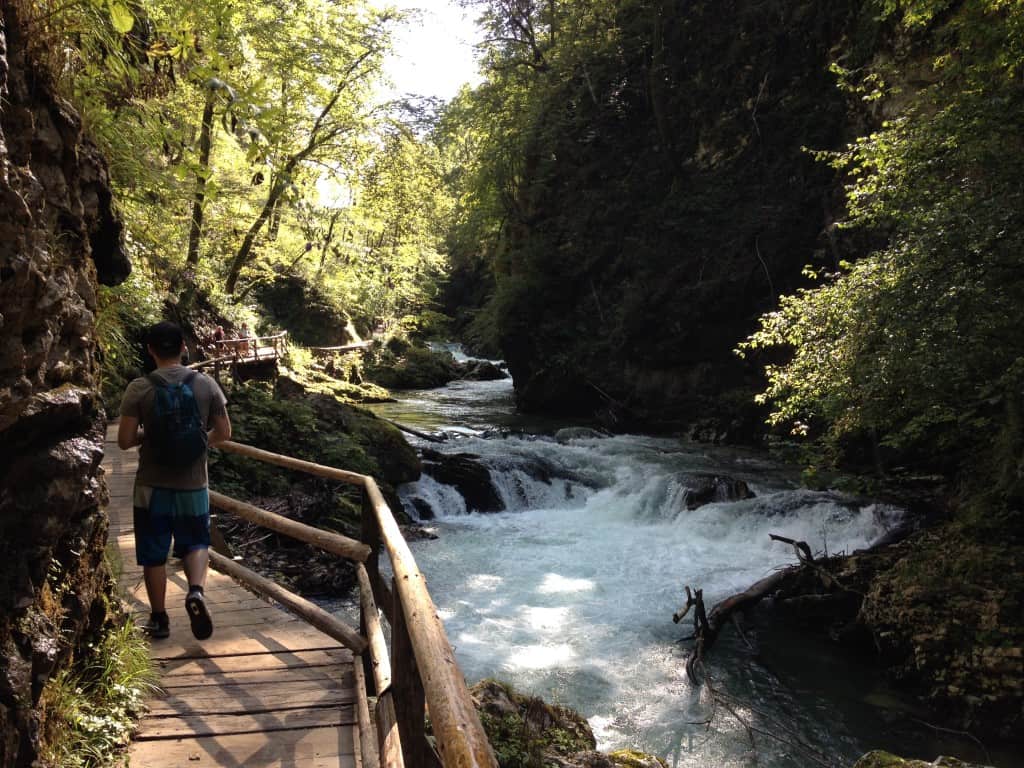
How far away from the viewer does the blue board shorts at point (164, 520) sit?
12.7 feet

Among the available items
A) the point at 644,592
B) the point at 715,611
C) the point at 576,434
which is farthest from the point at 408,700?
the point at 576,434

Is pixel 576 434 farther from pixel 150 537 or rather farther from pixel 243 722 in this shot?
pixel 243 722

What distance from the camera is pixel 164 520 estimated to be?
3910 mm

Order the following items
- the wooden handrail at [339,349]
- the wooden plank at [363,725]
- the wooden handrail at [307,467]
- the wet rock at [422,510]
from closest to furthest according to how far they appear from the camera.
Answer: the wooden plank at [363,725] → the wooden handrail at [307,467] → the wet rock at [422,510] → the wooden handrail at [339,349]

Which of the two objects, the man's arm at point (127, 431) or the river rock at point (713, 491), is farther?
the river rock at point (713, 491)

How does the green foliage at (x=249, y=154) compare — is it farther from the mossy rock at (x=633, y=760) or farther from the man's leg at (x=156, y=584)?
the mossy rock at (x=633, y=760)

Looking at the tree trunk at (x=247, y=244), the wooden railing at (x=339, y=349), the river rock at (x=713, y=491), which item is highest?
the tree trunk at (x=247, y=244)

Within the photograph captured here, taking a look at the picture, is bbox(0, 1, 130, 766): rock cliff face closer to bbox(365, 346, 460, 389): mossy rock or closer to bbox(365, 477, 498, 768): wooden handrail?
bbox(365, 477, 498, 768): wooden handrail

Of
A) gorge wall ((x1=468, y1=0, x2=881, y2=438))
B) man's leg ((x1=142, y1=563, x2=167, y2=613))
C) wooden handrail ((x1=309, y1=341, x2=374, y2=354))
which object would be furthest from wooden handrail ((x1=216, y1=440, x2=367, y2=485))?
wooden handrail ((x1=309, y1=341, x2=374, y2=354))

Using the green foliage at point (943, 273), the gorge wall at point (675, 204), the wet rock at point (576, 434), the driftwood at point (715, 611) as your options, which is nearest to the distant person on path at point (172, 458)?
the driftwood at point (715, 611)

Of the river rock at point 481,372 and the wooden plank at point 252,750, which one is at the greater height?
the river rock at point 481,372

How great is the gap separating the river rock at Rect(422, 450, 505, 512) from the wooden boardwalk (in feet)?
29.0

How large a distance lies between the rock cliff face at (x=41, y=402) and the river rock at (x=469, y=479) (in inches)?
417

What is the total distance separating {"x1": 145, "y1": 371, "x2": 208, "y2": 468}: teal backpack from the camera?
3.72m
